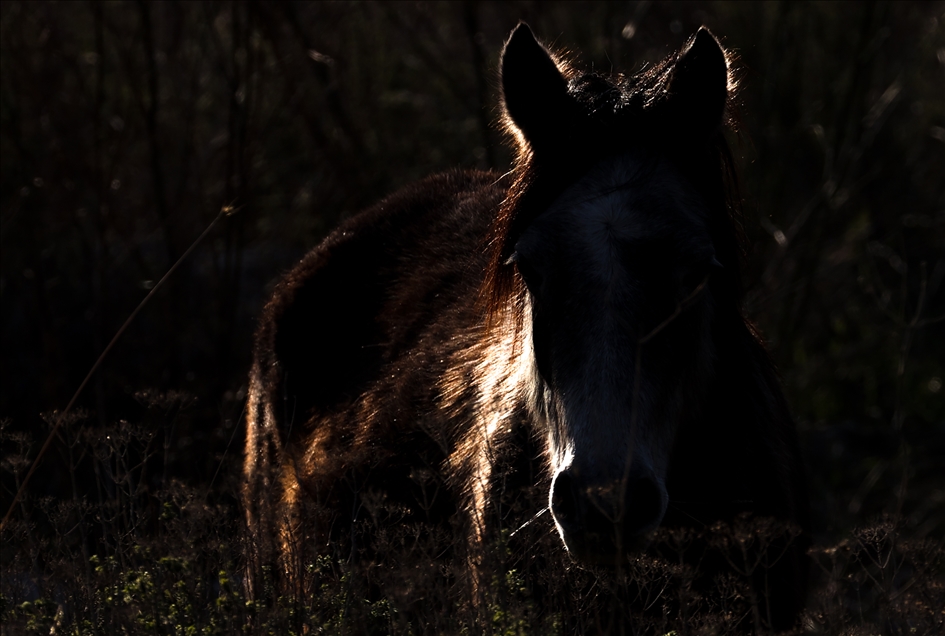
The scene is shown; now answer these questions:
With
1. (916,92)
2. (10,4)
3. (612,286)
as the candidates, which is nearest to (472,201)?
(612,286)

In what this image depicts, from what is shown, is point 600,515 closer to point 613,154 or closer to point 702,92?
point 613,154

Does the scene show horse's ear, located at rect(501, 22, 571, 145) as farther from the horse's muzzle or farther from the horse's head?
the horse's muzzle

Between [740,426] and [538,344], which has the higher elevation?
[538,344]

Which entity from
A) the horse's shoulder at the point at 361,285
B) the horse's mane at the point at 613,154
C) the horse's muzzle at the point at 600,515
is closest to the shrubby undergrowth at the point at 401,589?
the horse's muzzle at the point at 600,515

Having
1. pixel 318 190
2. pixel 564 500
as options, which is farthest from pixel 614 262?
pixel 318 190

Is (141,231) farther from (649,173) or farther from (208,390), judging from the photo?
(649,173)

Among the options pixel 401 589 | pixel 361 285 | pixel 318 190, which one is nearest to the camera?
pixel 401 589

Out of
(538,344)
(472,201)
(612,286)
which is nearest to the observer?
(612,286)

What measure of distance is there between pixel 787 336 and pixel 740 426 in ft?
15.8

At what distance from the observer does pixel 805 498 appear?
154 inches

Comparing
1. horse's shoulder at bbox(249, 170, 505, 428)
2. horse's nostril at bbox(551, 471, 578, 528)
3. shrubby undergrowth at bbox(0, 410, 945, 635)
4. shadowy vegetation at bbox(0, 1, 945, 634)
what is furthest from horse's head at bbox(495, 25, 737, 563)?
shadowy vegetation at bbox(0, 1, 945, 634)

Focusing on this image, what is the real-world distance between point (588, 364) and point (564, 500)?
370mm

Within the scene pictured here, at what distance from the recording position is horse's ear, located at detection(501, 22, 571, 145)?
11.4ft

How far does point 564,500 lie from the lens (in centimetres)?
262
